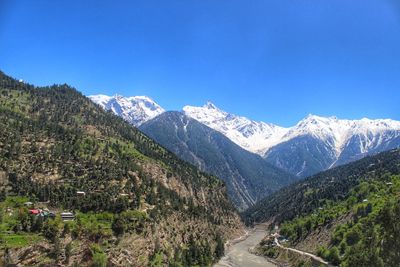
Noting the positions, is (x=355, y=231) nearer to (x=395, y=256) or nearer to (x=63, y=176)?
(x=395, y=256)

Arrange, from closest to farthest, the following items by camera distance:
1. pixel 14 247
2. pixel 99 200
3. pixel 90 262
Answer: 1. pixel 14 247
2. pixel 90 262
3. pixel 99 200

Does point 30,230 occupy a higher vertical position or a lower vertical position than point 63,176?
lower

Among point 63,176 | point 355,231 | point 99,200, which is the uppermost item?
point 63,176

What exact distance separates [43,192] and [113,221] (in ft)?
104

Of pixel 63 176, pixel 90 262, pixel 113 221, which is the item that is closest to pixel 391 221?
pixel 90 262

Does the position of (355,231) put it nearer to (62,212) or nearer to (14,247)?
(62,212)

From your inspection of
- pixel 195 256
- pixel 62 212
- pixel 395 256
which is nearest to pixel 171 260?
pixel 195 256

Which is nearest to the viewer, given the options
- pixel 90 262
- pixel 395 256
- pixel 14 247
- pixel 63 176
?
pixel 395 256

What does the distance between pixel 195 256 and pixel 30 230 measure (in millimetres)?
68130

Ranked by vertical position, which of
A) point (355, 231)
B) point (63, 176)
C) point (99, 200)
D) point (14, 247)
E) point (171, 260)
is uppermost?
point (63, 176)

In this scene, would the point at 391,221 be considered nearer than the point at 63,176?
Yes

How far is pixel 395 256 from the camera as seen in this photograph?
277ft

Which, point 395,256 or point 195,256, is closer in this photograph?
point 395,256

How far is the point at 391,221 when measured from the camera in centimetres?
8625
